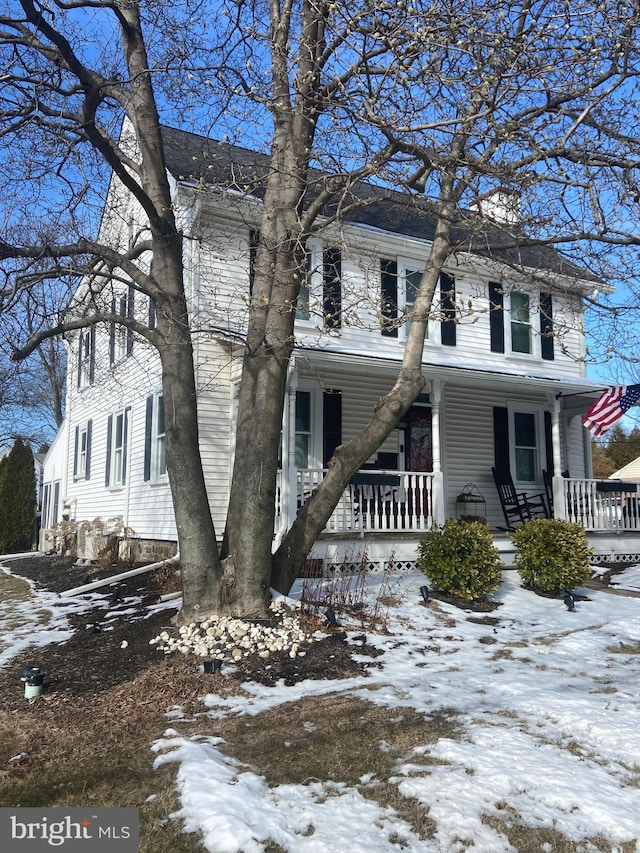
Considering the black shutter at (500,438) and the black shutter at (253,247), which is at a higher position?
the black shutter at (253,247)

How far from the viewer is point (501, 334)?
545 inches

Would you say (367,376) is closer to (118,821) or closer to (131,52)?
(131,52)

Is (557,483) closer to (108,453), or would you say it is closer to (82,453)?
(108,453)

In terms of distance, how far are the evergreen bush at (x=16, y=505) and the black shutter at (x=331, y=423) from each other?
12627mm

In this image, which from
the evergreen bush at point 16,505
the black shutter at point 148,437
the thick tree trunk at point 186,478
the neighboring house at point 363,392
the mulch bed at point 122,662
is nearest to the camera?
the mulch bed at point 122,662

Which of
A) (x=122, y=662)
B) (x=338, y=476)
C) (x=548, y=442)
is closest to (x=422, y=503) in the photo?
(x=338, y=476)

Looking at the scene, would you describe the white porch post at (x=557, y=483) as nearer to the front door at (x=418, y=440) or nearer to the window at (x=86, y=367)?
the front door at (x=418, y=440)

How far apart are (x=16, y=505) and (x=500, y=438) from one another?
14.6m

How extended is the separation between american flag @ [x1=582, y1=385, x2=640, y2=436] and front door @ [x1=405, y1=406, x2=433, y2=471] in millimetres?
2891

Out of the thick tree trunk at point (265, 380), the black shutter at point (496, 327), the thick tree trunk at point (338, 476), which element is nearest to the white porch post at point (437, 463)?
the black shutter at point (496, 327)

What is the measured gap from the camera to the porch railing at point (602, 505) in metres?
12.0

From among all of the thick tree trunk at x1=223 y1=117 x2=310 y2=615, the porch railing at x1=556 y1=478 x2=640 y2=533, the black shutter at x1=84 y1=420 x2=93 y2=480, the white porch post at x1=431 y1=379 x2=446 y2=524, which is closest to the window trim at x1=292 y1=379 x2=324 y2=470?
the white porch post at x1=431 y1=379 x2=446 y2=524

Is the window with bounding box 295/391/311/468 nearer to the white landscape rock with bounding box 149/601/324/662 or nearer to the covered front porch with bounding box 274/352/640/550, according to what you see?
the covered front porch with bounding box 274/352/640/550

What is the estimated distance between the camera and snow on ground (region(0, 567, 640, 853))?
9.91ft
